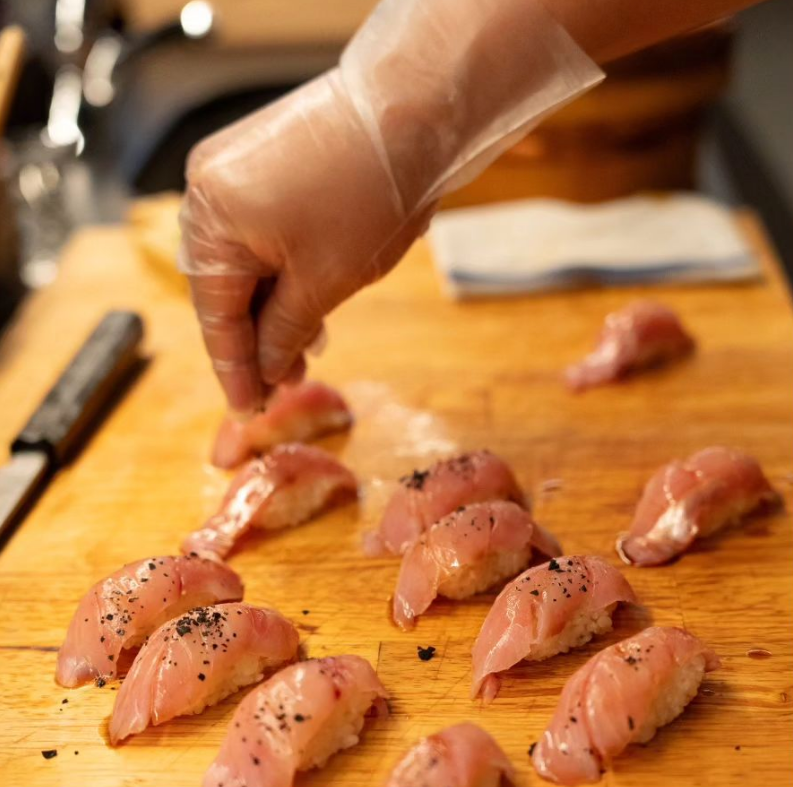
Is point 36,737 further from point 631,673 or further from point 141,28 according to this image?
point 141,28

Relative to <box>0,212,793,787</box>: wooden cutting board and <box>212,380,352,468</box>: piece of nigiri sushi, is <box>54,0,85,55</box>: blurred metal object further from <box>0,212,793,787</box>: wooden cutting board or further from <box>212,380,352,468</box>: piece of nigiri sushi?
<box>212,380,352,468</box>: piece of nigiri sushi

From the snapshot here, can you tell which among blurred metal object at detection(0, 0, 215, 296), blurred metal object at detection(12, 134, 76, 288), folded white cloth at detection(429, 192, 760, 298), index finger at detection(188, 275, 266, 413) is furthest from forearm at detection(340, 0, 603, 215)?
blurred metal object at detection(12, 134, 76, 288)

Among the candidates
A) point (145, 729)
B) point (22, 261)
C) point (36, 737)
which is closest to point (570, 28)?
point (145, 729)

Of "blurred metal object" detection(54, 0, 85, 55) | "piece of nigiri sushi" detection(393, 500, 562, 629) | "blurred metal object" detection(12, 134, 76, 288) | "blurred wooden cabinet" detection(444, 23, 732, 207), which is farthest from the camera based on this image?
"blurred metal object" detection(54, 0, 85, 55)

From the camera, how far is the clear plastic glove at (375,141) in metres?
1.68

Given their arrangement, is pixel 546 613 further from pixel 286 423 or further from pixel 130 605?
pixel 286 423

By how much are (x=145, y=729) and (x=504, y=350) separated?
1.38m

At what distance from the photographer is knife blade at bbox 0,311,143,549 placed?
7.04ft

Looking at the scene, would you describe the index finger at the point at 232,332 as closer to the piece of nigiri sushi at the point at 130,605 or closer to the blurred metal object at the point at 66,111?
the piece of nigiri sushi at the point at 130,605

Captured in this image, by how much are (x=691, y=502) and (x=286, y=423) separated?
2.91ft

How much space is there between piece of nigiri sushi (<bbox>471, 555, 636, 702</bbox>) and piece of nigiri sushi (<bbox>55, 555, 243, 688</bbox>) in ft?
1.60

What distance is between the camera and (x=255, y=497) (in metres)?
2.02

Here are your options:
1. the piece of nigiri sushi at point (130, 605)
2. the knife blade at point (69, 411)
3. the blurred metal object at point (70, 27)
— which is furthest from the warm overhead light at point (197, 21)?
the piece of nigiri sushi at point (130, 605)

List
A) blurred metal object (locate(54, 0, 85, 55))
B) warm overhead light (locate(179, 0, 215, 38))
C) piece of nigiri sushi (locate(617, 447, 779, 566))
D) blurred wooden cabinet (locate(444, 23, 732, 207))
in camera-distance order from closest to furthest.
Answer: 1. piece of nigiri sushi (locate(617, 447, 779, 566))
2. blurred wooden cabinet (locate(444, 23, 732, 207))
3. warm overhead light (locate(179, 0, 215, 38))
4. blurred metal object (locate(54, 0, 85, 55))
